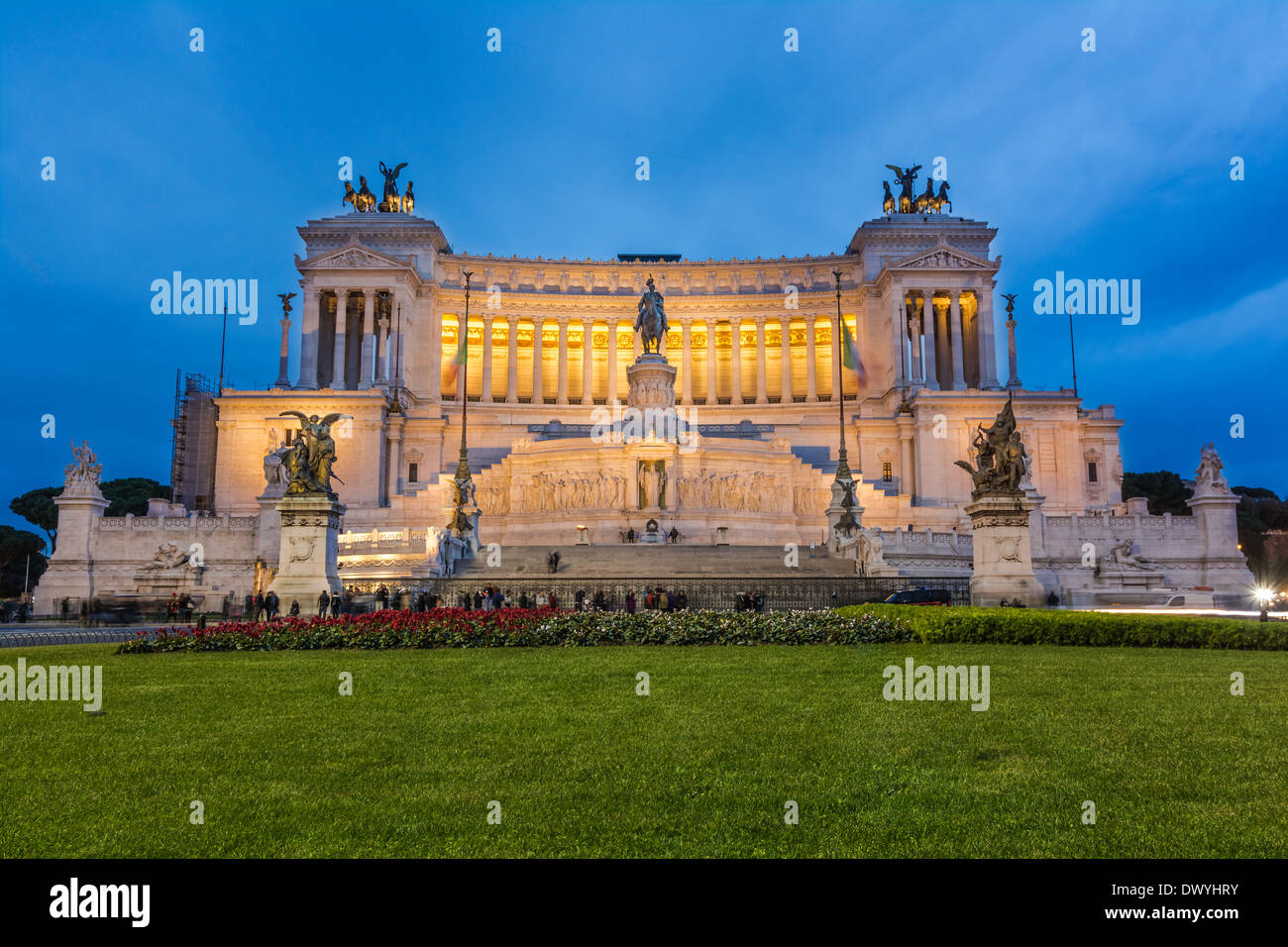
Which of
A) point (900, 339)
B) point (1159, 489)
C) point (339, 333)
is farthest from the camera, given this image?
point (1159, 489)

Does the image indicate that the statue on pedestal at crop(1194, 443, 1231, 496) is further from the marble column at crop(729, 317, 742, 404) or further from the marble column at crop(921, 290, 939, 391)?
the marble column at crop(729, 317, 742, 404)

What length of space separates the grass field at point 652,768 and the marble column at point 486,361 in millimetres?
68596

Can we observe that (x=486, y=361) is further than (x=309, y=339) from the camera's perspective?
Yes

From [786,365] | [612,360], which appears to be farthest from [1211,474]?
[612,360]

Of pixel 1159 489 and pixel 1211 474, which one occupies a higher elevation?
pixel 1159 489

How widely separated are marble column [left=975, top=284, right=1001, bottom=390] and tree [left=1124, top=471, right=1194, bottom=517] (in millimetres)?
24669

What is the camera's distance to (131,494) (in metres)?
96.1

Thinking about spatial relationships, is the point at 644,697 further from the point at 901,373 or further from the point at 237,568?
the point at 901,373

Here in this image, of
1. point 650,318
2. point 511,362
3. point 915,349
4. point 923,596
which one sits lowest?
point 923,596

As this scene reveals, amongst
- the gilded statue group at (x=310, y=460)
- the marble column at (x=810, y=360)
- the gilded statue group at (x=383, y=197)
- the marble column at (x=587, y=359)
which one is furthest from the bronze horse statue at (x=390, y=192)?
the gilded statue group at (x=310, y=460)

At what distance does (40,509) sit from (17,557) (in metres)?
11.1

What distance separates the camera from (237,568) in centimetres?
4497

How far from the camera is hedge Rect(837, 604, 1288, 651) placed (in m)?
19.8

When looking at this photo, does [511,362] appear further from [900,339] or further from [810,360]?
[900,339]
